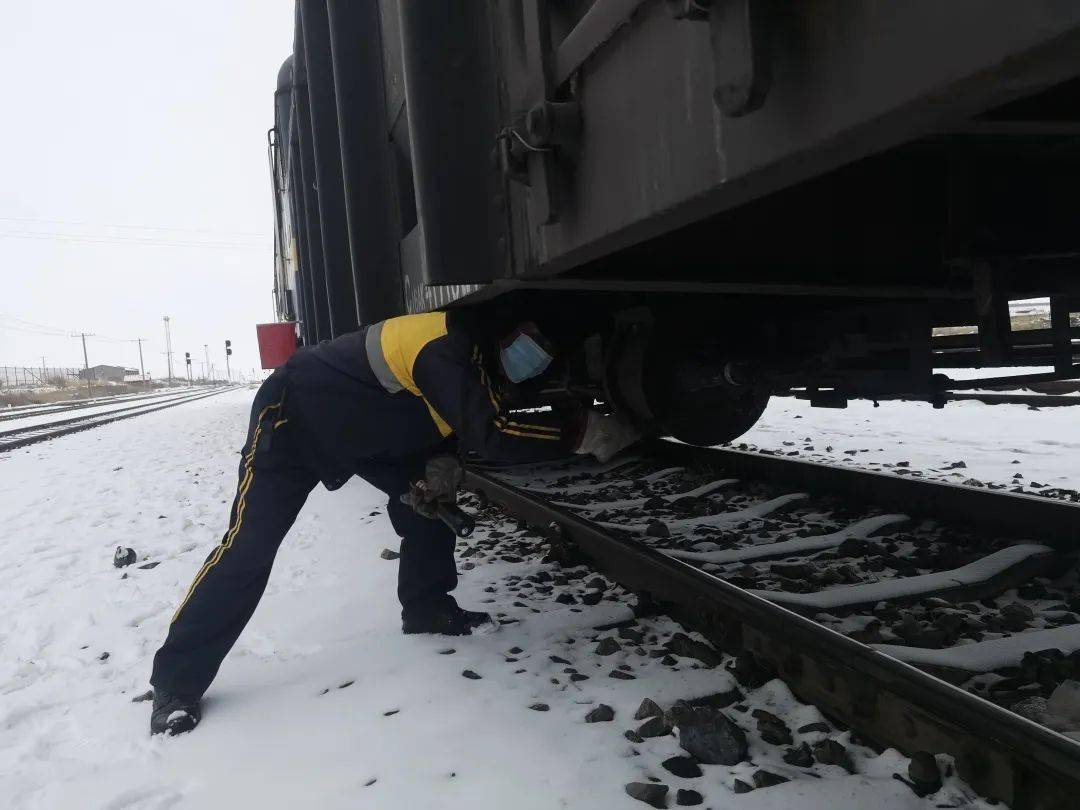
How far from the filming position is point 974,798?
170cm

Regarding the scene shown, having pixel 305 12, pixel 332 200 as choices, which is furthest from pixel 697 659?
pixel 305 12

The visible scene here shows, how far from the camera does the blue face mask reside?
253cm

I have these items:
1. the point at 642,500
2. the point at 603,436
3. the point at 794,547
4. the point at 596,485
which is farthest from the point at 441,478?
the point at 596,485

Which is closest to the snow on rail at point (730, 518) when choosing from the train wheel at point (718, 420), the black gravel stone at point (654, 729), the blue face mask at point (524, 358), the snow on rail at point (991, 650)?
the train wheel at point (718, 420)

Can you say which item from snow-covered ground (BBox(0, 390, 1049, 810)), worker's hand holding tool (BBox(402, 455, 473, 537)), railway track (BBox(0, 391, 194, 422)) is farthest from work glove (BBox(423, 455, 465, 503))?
railway track (BBox(0, 391, 194, 422))

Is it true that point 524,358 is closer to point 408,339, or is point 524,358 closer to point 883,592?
point 408,339

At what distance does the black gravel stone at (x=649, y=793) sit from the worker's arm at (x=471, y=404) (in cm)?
111

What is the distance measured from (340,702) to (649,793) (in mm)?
1168

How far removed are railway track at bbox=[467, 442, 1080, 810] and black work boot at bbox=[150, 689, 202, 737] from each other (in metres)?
1.69

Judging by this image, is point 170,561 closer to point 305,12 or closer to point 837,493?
point 305,12

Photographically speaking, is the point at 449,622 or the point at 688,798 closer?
the point at 688,798

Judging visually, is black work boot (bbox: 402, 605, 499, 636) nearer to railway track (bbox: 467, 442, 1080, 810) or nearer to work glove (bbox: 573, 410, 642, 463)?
railway track (bbox: 467, 442, 1080, 810)

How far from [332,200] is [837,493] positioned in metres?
3.74

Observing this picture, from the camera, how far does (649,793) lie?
5.99 ft
